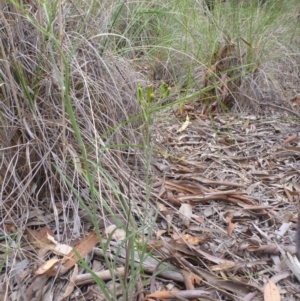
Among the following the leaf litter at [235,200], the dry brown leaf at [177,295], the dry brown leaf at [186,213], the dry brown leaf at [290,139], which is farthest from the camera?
the dry brown leaf at [290,139]

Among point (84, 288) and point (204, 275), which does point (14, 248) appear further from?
point (204, 275)

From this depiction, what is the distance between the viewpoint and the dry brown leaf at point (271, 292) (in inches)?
52.5

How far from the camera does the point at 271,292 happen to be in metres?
1.35

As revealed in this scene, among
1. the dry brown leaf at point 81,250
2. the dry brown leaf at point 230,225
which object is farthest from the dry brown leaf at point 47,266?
the dry brown leaf at point 230,225

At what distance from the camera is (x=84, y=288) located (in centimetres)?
134

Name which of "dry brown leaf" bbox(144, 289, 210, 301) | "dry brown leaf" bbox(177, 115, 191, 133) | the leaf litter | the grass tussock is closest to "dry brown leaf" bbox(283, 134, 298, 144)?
the leaf litter

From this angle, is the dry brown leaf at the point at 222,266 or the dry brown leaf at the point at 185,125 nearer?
the dry brown leaf at the point at 222,266

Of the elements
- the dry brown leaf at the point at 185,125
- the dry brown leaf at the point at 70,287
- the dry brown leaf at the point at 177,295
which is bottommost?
the dry brown leaf at the point at 185,125

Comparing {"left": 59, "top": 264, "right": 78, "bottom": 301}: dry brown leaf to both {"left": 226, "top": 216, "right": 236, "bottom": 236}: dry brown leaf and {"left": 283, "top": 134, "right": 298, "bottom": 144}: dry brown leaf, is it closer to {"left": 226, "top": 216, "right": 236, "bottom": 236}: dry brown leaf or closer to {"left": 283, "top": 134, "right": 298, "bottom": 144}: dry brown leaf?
{"left": 226, "top": 216, "right": 236, "bottom": 236}: dry brown leaf

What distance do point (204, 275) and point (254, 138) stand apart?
1.24 m

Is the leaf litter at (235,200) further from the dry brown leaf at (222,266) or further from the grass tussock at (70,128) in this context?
the grass tussock at (70,128)

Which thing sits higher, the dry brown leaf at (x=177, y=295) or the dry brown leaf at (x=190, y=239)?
the dry brown leaf at (x=177, y=295)

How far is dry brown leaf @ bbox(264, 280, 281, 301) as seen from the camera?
133 cm

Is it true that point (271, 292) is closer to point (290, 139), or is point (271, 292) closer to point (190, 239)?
point (190, 239)
